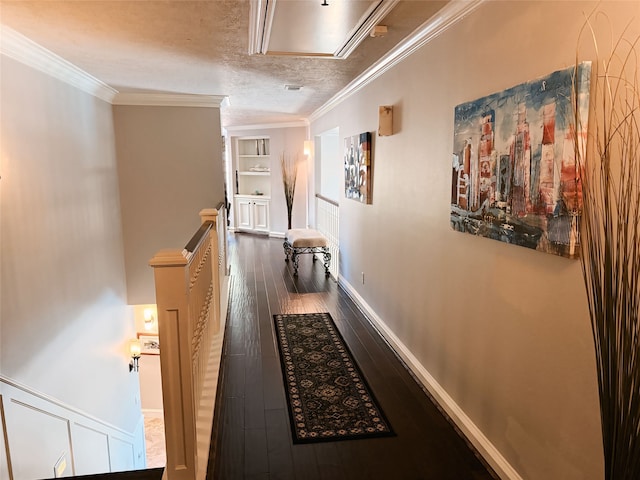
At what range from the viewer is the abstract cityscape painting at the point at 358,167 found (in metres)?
4.22

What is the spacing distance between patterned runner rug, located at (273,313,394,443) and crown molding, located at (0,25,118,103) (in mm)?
2984

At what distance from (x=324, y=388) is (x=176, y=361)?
139cm

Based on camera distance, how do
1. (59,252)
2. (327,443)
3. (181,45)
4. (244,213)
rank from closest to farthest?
(327,443), (181,45), (59,252), (244,213)

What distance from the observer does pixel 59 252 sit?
12.6 ft

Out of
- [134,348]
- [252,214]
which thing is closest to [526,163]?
[134,348]

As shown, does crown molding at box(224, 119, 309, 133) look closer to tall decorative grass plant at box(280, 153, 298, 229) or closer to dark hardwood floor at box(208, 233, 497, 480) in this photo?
tall decorative grass plant at box(280, 153, 298, 229)

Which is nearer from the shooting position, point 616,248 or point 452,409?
point 616,248

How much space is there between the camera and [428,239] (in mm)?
2912

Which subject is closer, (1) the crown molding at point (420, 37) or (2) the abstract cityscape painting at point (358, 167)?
(1) the crown molding at point (420, 37)

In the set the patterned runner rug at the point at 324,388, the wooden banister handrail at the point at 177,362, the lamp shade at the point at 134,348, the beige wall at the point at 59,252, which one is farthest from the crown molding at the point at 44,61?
the lamp shade at the point at 134,348

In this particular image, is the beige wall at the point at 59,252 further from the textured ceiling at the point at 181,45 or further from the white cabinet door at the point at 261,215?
the white cabinet door at the point at 261,215

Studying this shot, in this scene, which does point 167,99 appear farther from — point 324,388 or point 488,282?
point 488,282

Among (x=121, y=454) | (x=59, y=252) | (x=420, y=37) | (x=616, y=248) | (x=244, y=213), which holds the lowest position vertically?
(x=121, y=454)

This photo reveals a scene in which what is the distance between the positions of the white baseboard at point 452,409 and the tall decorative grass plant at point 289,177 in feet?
15.9
